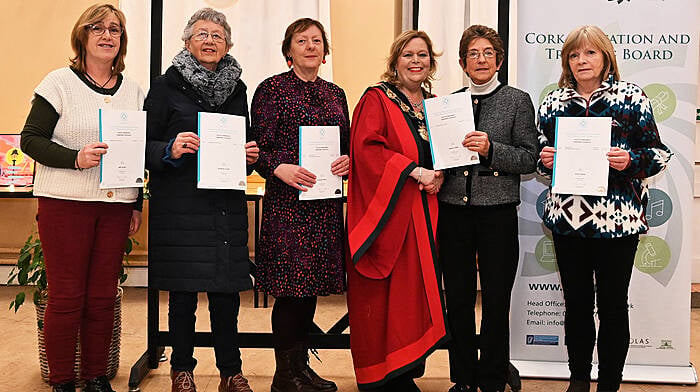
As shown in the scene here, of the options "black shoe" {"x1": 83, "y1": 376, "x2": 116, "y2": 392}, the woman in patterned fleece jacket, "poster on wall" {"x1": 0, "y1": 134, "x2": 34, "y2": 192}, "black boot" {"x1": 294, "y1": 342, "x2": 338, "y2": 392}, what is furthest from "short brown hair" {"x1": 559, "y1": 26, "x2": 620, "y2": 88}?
"poster on wall" {"x1": 0, "y1": 134, "x2": 34, "y2": 192}

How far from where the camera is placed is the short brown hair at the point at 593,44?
2.50 m

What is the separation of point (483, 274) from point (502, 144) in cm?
54

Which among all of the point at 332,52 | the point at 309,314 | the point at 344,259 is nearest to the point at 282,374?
the point at 309,314

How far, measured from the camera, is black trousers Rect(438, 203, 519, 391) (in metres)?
2.63

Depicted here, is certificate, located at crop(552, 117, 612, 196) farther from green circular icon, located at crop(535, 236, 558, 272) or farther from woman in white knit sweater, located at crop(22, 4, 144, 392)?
woman in white knit sweater, located at crop(22, 4, 144, 392)

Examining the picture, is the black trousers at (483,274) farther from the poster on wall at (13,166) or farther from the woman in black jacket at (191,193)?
the poster on wall at (13,166)

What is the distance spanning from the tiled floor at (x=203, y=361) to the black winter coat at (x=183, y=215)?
727mm

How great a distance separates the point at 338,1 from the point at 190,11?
1.11m

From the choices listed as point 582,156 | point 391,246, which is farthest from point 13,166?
point 582,156

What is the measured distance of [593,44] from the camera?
249 centimetres

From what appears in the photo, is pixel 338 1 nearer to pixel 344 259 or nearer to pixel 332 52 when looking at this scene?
pixel 332 52

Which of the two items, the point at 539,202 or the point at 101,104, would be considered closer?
the point at 101,104

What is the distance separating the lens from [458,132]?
2.55 metres

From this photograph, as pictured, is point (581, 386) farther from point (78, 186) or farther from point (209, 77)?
point (78, 186)
